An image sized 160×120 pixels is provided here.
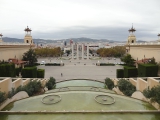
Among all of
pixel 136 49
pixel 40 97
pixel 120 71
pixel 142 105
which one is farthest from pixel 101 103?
pixel 136 49

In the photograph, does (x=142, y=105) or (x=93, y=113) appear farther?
(x=142, y=105)

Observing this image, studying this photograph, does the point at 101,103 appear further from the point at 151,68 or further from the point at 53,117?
the point at 151,68

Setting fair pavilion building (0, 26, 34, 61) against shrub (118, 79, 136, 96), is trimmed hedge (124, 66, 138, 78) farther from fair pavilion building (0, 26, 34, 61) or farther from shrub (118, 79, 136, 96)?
fair pavilion building (0, 26, 34, 61)

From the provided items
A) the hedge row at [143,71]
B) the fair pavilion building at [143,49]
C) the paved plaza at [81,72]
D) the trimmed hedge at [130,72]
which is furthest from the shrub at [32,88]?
the fair pavilion building at [143,49]

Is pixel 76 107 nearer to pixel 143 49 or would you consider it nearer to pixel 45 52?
pixel 143 49

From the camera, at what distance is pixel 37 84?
1694 cm

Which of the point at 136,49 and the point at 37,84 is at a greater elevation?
the point at 136,49

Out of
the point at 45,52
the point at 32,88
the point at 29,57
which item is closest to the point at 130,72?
the point at 32,88

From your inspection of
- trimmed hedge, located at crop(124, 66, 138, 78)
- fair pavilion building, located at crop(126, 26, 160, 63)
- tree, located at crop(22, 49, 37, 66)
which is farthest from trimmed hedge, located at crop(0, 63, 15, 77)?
fair pavilion building, located at crop(126, 26, 160, 63)

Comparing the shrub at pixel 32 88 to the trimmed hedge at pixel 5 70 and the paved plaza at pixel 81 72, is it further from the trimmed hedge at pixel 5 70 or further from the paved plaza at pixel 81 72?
the paved plaza at pixel 81 72

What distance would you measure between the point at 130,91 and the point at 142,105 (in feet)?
17.1

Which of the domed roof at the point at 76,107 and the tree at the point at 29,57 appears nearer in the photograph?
the domed roof at the point at 76,107

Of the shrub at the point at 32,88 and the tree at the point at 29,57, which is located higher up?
the tree at the point at 29,57

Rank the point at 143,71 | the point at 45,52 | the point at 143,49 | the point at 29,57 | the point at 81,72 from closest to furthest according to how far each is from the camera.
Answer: the point at 143,71
the point at 81,72
the point at 143,49
the point at 29,57
the point at 45,52
